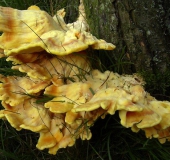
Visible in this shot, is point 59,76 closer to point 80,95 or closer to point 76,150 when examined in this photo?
point 80,95

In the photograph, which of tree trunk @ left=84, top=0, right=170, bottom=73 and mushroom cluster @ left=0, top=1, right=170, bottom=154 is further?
tree trunk @ left=84, top=0, right=170, bottom=73

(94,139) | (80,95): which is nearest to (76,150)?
(94,139)

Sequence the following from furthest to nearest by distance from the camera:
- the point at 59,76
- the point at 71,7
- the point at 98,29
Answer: the point at 71,7
the point at 98,29
the point at 59,76

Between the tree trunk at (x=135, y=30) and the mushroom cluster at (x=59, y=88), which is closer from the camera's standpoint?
the mushroom cluster at (x=59, y=88)
